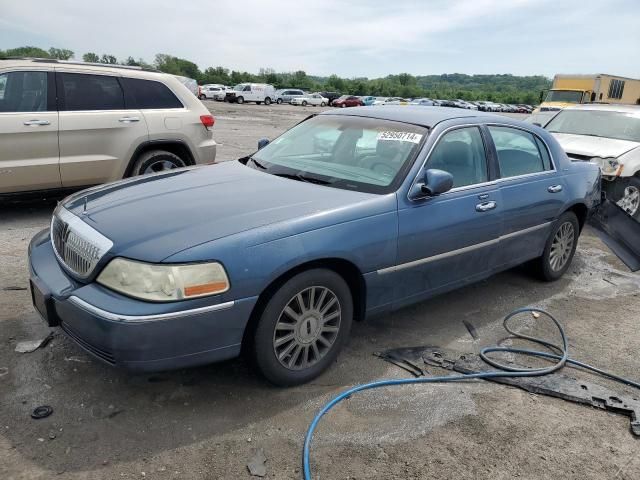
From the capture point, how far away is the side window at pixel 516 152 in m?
4.36

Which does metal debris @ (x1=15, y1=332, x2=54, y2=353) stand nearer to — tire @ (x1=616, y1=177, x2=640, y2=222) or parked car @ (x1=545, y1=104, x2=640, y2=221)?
parked car @ (x1=545, y1=104, x2=640, y2=221)

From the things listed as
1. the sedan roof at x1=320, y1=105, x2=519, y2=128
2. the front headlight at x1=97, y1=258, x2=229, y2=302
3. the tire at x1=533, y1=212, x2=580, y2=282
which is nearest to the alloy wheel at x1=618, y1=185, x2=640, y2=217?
the tire at x1=533, y1=212, x2=580, y2=282

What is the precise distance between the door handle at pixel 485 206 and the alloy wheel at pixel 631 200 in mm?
4799

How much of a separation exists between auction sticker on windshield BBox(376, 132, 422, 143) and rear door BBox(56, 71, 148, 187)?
147 inches

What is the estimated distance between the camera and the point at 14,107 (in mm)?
5820

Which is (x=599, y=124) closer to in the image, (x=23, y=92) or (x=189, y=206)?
(x=189, y=206)

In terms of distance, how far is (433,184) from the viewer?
3.49m

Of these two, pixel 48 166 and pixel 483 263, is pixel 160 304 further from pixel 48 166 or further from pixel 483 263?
pixel 48 166

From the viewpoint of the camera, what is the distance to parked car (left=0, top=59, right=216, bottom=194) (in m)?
5.82

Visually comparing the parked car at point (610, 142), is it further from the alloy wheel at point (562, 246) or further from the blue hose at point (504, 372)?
the blue hose at point (504, 372)

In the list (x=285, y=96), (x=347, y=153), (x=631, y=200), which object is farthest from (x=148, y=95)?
(x=285, y=96)

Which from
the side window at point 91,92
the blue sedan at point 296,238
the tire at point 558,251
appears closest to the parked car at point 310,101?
the side window at point 91,92

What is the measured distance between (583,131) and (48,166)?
8.09 metres

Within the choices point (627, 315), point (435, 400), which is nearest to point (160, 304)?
point (435, 400)
